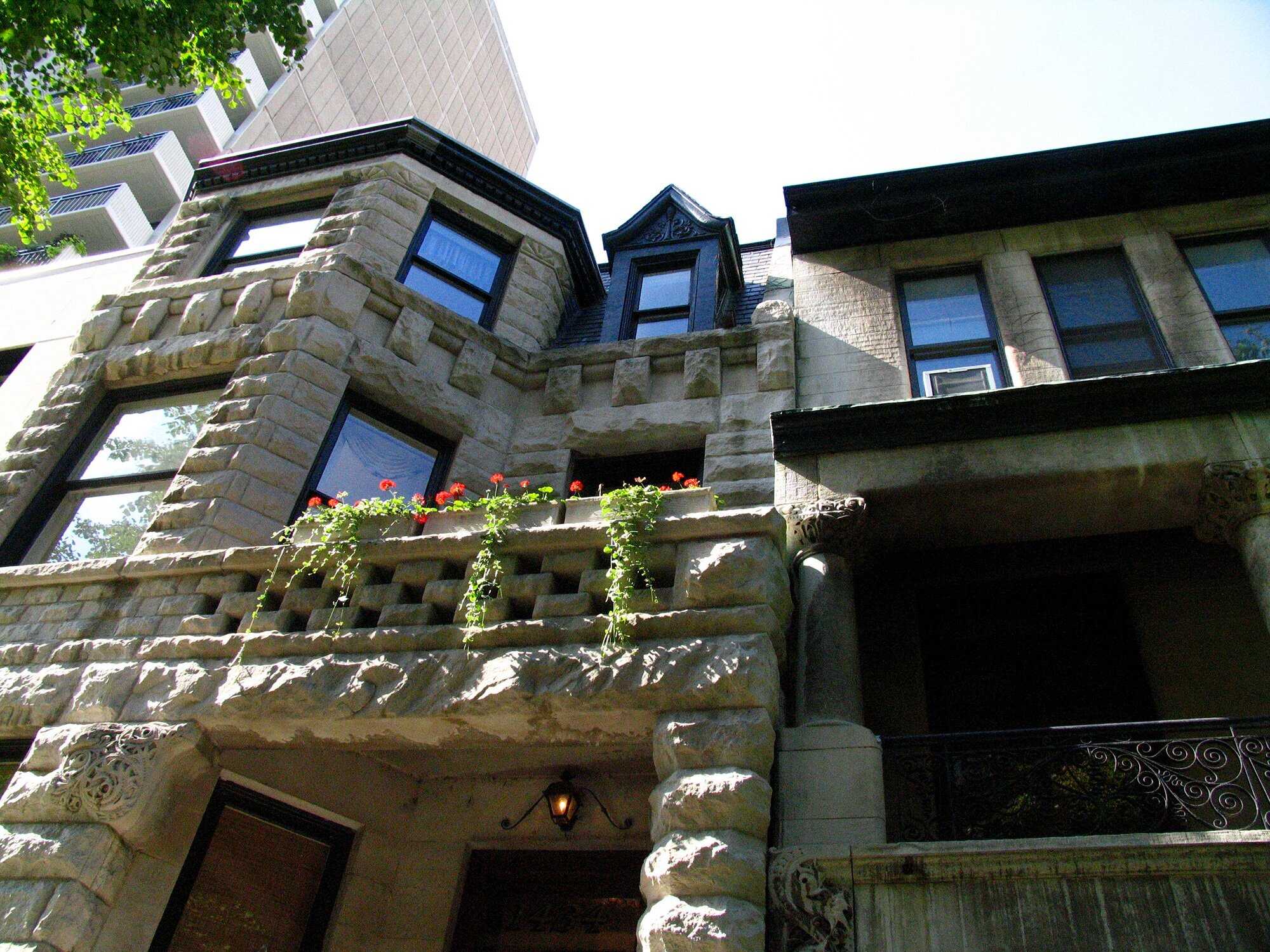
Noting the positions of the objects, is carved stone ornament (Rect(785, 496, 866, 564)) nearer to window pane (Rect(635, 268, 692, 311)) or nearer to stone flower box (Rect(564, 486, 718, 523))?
stone flower box (Rect(564, 486, 718, 523))

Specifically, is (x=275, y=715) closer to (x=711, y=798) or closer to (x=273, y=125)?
(x=711, y=798)

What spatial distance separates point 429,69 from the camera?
56.1 meters

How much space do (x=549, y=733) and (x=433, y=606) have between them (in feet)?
4.54

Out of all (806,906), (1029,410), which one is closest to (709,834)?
(806,906)

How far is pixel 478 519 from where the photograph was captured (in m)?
7.46

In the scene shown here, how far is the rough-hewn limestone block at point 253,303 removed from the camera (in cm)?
1038

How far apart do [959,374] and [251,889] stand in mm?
8166

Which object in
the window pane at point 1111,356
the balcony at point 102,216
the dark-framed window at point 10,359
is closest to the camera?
the window pane at point 1111,356

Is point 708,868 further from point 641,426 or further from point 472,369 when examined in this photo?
point 472,369

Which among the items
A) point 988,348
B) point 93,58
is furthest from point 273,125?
point 988,348

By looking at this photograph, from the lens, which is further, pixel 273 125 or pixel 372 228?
pixel 273 125

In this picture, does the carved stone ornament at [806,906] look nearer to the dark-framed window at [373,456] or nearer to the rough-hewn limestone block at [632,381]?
the dark-framed window at [373,456]

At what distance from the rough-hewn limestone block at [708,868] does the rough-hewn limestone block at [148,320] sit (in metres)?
8.83

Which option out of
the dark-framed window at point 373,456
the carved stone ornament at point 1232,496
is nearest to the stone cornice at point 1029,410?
the carved stone ornament at point 1232,496
